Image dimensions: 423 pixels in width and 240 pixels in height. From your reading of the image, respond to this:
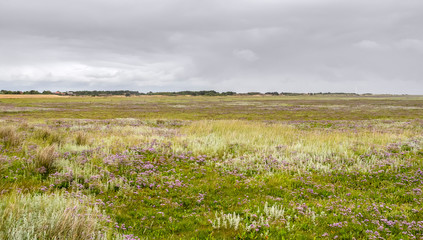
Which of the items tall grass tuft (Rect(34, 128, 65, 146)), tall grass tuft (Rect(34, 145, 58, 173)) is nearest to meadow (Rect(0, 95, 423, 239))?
tall grass tuft (Rect(34, 145, 58, 173))

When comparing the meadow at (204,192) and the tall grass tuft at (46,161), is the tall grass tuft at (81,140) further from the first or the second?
the tall grass tuft at (46,161)

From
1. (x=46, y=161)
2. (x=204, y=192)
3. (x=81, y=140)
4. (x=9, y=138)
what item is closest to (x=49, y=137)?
(x=9, y=138)

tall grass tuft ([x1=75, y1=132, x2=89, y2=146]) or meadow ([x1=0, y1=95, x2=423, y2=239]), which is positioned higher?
tall grass tuft ([x1=75, y1=132, x2=89, y2=146])

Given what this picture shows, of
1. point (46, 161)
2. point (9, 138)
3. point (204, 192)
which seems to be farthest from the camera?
point (9, 138)

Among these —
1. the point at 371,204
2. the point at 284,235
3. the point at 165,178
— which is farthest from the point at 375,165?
the point at 165,178

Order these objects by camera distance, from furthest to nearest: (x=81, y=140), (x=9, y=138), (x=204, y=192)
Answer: (x=81, y=140) < (x=9, y=138) < (x=204, y=192)

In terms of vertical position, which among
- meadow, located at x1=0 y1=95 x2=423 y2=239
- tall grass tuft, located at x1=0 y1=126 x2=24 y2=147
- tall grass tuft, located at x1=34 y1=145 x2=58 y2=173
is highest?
tall grass tuft, located at x1=0 y1=126 x2=24 y2=147

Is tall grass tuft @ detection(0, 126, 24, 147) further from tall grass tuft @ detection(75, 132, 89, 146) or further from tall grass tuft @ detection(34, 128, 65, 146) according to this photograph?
tall grass tuft @ detection(75, 132, 89, 146)

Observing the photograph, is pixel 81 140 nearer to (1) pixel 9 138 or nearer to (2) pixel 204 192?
(1) pixel 9 138

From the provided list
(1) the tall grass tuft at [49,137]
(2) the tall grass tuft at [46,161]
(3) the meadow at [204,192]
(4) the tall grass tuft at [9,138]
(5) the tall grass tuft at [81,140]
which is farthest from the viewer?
(1) the tall grass tuft at [49,137]

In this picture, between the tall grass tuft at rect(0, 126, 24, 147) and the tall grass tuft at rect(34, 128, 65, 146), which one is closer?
the tall grass tuft at rect(0, 126, 24, 147)

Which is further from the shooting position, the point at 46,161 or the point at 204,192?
the point at 46,161

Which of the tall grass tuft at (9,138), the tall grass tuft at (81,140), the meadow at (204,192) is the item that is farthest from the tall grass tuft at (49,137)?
the tall grass tuft at (9,138)

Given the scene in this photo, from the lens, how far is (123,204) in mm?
7180
